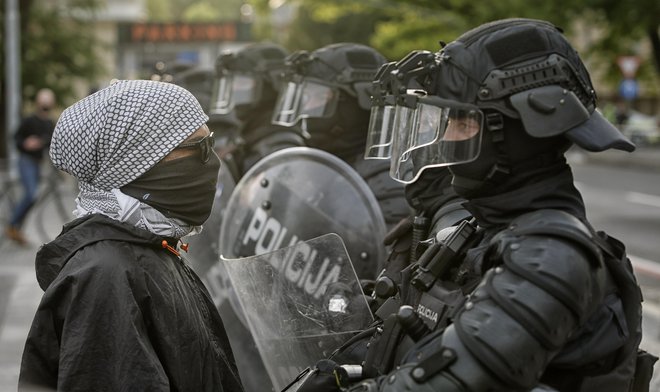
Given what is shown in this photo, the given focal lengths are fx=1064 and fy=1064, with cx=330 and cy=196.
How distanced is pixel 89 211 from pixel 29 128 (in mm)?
10872

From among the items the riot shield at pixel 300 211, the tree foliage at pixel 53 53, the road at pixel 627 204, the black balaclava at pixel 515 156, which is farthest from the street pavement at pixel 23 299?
the tree foliage at pixel 53 53

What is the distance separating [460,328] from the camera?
2.13 metres

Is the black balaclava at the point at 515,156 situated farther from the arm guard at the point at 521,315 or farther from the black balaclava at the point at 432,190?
the black balaclava at the point at 432,190

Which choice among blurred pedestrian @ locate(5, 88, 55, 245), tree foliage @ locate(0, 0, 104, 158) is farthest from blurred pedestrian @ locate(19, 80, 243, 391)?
tree foliage @ locate(0, 0, 104, 158)

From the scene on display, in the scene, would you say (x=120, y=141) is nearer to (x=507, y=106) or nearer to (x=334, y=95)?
(x=507, y=106)

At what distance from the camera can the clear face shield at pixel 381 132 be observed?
10.0 feet

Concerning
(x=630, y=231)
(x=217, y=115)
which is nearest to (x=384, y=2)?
(x=630, y=231)

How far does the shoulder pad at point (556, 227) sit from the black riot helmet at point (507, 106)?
143 mm

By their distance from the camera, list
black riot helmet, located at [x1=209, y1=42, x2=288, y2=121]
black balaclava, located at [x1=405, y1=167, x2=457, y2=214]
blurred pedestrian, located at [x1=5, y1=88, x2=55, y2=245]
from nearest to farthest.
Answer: black balaclava, located at [x1=405, y1=167, x2=457, y2=214] → black riot helmet, located at [x1=209, y1=42, x2=288, y2=121] → blurred pedestrian, located at [x1=5, y1=88, x2=55, y2=245]

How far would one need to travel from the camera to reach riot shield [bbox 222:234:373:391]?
3092 millimetres

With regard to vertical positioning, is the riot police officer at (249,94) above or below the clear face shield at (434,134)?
below

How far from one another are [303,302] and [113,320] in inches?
31.8

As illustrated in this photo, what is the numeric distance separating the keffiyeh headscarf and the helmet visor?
598mm

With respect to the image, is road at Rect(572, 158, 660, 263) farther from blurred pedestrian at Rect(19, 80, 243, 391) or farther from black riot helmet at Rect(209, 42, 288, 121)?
blurred pedestrian at Rect(19, 80, 243, 391)
